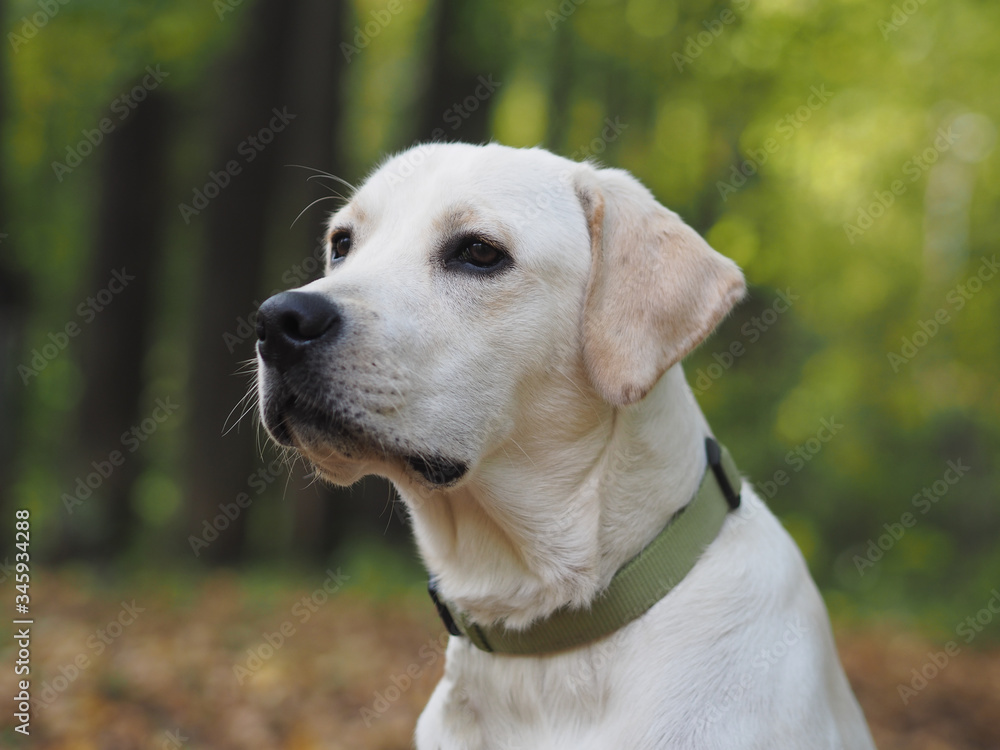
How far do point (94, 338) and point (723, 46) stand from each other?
8310 millimetres

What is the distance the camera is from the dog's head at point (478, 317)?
8.21 feet

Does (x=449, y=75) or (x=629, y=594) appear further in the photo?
(x=449, y=75)

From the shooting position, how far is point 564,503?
2.71m

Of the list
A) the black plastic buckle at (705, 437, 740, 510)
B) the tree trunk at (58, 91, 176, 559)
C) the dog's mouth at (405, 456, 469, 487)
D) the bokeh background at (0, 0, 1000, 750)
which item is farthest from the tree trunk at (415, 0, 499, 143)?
the dog's mouth at (405, 456, 469, 487)

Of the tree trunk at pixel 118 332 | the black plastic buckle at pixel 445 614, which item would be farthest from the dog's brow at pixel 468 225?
the tree trunk at pixel 118 332

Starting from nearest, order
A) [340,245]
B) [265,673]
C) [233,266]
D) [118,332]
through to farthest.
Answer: [340,245] → [265,673] → [233,266] → [118,332]

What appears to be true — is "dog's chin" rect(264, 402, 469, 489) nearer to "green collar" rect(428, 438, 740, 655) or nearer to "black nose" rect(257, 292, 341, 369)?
"black nose" rect(257, 292, 341, 369)

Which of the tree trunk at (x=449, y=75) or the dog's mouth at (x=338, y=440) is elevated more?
the dog's mouth at (x=338, y=440)

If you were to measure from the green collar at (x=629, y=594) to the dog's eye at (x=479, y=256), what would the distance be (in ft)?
3.05

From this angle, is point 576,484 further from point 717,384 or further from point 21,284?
point 717,384

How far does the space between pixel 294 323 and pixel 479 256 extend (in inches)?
25.3

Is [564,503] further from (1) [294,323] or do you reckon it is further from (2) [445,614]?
(1) [294,323]

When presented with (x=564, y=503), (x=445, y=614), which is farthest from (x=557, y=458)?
(x=445, y=614)

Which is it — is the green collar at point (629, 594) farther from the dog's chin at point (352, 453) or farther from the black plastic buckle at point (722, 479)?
the dog's chin at point (352, 453)
